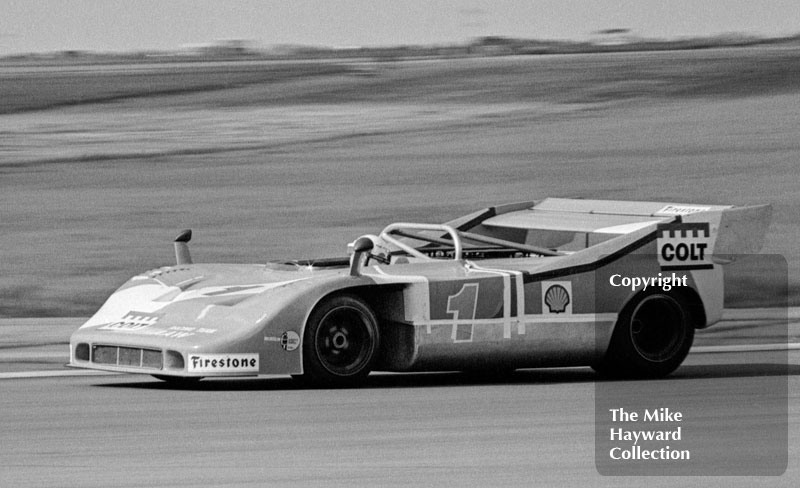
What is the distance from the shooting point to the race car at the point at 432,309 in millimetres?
8391

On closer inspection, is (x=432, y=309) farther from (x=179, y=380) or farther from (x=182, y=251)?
(x=182, y=251)

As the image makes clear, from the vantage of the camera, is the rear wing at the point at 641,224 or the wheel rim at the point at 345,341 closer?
the wheel rim at the point at 345,341

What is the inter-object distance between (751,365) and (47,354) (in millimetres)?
4598

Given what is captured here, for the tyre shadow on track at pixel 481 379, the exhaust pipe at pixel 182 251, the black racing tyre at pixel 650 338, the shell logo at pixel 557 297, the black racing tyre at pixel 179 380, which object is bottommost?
the tyre shadow on track at pixel 481 379

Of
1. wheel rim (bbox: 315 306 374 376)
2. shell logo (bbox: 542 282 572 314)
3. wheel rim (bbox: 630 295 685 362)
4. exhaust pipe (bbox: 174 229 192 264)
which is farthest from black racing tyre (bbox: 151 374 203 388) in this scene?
wheel rim (bbox: 630 295 685 362)

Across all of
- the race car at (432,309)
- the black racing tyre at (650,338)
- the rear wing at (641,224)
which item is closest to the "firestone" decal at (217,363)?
the race car at (432,309)

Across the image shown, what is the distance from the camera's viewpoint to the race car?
330 inches

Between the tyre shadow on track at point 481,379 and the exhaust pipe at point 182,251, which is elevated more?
the exhaust pipe at point 182,251

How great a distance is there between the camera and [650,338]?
939 centimetres

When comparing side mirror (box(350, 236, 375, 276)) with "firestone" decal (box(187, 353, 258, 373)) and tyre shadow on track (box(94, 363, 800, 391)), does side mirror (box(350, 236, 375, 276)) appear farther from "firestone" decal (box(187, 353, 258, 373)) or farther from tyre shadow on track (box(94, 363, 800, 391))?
"firestone" decal (box(187, 353, 258, 373))

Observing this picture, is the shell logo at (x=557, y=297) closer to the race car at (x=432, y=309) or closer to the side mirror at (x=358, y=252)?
the race car at (x=432, y=309)

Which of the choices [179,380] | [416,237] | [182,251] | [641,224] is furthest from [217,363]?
[641,224]

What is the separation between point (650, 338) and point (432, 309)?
148cm

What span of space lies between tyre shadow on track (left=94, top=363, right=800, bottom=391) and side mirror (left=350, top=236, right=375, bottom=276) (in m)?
0.63
